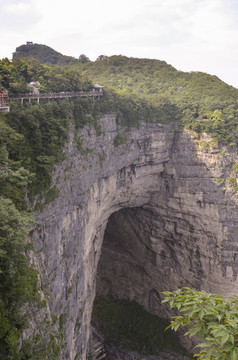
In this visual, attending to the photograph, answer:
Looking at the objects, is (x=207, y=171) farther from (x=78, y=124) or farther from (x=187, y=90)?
(x=78, y=124)

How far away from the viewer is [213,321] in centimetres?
563

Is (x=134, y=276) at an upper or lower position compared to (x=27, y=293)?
lower

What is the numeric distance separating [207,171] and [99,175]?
11.1 m

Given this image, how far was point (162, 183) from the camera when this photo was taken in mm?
30750

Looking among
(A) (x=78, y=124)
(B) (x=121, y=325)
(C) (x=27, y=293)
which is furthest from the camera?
(B) (x=121, y=325)

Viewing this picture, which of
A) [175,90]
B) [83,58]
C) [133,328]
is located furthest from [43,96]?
[83,58]

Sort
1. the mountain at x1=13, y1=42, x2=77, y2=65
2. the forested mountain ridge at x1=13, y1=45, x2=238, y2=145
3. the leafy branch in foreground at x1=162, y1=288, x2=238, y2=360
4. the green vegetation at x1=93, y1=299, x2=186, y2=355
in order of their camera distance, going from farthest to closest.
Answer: the mountain at x1=13, y1=42, x2=77, y2=65
the green vegetation at x1=93, y1=299, x2=186, y2=355
the forested mountain ridge at x1=13, y1=45, x2=238, y2=145
the leafy branch in foreground at x1=162, y1=288, x2=238, y2=360

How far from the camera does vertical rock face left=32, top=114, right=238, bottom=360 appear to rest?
59.9ft

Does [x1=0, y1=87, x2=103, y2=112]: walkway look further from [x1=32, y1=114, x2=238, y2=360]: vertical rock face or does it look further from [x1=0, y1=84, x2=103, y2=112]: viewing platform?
[x1=32, y1=114, x2=238, y2=360]: vertical rock face

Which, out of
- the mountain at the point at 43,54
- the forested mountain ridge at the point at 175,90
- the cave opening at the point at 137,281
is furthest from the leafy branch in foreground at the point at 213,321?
the mountain at the point at 43,54

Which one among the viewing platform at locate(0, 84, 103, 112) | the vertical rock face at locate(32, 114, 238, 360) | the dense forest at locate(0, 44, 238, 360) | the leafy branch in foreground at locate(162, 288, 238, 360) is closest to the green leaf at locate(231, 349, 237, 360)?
the leafy branch in foreground at locate(162, 288, 238, 360)

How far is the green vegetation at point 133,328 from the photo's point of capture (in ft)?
93.7

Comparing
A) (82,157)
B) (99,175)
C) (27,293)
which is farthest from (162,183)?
(27,293)

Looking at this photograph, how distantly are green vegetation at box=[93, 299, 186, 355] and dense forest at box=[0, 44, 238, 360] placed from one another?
15986mm
